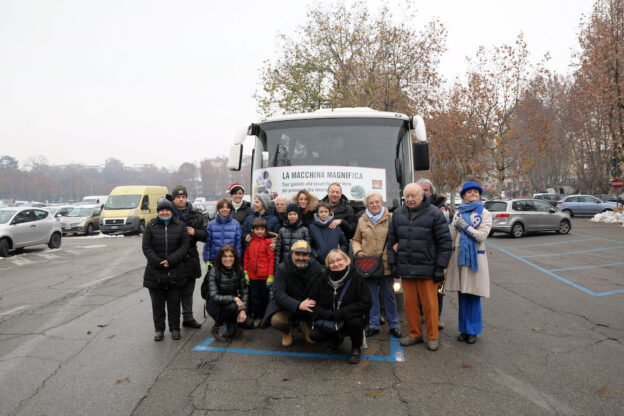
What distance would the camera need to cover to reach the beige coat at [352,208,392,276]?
5199mm

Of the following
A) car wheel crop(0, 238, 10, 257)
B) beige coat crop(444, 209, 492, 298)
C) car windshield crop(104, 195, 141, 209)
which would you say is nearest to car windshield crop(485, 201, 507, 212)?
beige coat crop(444, 209, 492, 298)

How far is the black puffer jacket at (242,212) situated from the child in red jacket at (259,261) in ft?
1.99

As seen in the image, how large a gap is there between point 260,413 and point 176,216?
9.76 ft

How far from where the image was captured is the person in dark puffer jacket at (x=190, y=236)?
5508mm

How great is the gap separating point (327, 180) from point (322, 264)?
4.63 ft

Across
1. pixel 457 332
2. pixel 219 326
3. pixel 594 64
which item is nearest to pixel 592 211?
pixel 594 64

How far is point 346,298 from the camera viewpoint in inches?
178

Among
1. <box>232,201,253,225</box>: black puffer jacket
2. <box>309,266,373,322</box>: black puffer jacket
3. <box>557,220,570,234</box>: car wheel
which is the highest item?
<box>232,201,253,225</box>: black puffer jacket

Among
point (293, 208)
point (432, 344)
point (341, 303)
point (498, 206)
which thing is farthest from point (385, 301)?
point (498, 206)

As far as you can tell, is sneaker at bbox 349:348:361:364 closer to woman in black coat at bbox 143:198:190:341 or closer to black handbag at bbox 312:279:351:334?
black handbag at bbox 312:279:351:334

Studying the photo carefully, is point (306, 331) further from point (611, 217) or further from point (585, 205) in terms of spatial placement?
point (585, 205)

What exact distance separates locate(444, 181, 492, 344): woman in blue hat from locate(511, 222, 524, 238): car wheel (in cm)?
1438

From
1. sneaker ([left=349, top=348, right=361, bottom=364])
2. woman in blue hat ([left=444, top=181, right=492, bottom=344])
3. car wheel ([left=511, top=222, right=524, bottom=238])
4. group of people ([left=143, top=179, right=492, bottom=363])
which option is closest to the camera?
sneaker ([left=349, top=348, right=361, bottom=364])

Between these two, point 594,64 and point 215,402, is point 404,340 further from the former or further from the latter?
point 594,64
